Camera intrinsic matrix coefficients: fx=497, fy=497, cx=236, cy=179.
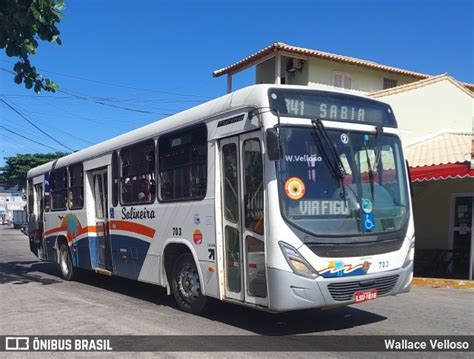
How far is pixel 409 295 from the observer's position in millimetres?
9539

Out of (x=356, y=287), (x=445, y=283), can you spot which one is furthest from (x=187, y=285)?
(x=445, y=283)

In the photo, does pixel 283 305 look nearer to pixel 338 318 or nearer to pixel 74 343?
pixel 338 318

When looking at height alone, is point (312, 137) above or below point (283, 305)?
above

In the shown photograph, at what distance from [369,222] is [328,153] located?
101 cm

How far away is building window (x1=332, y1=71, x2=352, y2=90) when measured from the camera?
24.9 meters

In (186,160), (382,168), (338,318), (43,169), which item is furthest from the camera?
(43,169)

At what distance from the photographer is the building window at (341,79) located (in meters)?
24.9

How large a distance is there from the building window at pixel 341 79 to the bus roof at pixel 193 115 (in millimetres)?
16295

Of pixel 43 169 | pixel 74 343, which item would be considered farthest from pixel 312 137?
pixel 43 169

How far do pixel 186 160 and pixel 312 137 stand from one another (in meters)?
2.26

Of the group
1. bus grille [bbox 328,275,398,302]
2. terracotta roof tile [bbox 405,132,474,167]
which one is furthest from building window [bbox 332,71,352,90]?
bus grille [bbox 328,275,398,302]

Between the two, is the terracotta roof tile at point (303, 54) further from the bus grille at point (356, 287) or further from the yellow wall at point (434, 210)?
the bus grille at point (356, 287)

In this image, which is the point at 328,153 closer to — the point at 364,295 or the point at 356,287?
the point at 356,287

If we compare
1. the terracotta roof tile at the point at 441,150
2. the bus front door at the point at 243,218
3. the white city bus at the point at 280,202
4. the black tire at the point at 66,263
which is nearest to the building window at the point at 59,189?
the black tire at the point at 66,263
